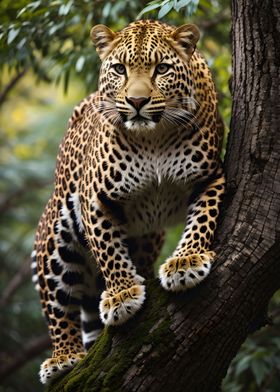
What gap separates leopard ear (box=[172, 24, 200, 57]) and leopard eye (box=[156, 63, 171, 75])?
28 centimetres

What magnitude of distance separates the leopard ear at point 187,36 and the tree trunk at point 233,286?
1.06ft

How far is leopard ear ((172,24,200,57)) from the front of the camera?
19.8 feet

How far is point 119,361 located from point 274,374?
12.3 feet

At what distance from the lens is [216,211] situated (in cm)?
589

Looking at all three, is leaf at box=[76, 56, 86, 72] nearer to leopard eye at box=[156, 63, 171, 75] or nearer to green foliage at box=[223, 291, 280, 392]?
leopard eye at box=[156, 63, 171, 75]

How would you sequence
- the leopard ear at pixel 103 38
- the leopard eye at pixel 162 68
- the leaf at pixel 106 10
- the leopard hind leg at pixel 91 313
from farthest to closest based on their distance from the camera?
the leaf at pixel 106 10, the leopard hind leg at pixel 91 313, the leopard ear at pixel 103 38, the leopard eye at pixel 162 68

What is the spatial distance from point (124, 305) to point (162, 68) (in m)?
1.75

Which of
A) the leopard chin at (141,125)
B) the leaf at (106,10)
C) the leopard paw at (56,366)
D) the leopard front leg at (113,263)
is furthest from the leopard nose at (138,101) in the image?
the leaf at (106,10)

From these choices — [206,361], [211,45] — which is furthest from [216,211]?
[211,45]

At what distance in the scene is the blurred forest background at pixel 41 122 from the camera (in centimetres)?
834

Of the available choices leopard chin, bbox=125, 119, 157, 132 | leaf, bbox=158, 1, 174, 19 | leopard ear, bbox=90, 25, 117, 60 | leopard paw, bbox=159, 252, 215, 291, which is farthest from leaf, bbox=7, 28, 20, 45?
leopard paw, bbox=159, 252, 215, 291

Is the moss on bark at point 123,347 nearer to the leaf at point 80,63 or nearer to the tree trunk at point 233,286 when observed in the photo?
the tree trunk at point 233,286

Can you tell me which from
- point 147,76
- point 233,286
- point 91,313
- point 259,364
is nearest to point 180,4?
point 147,76

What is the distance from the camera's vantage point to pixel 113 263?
6.18m
